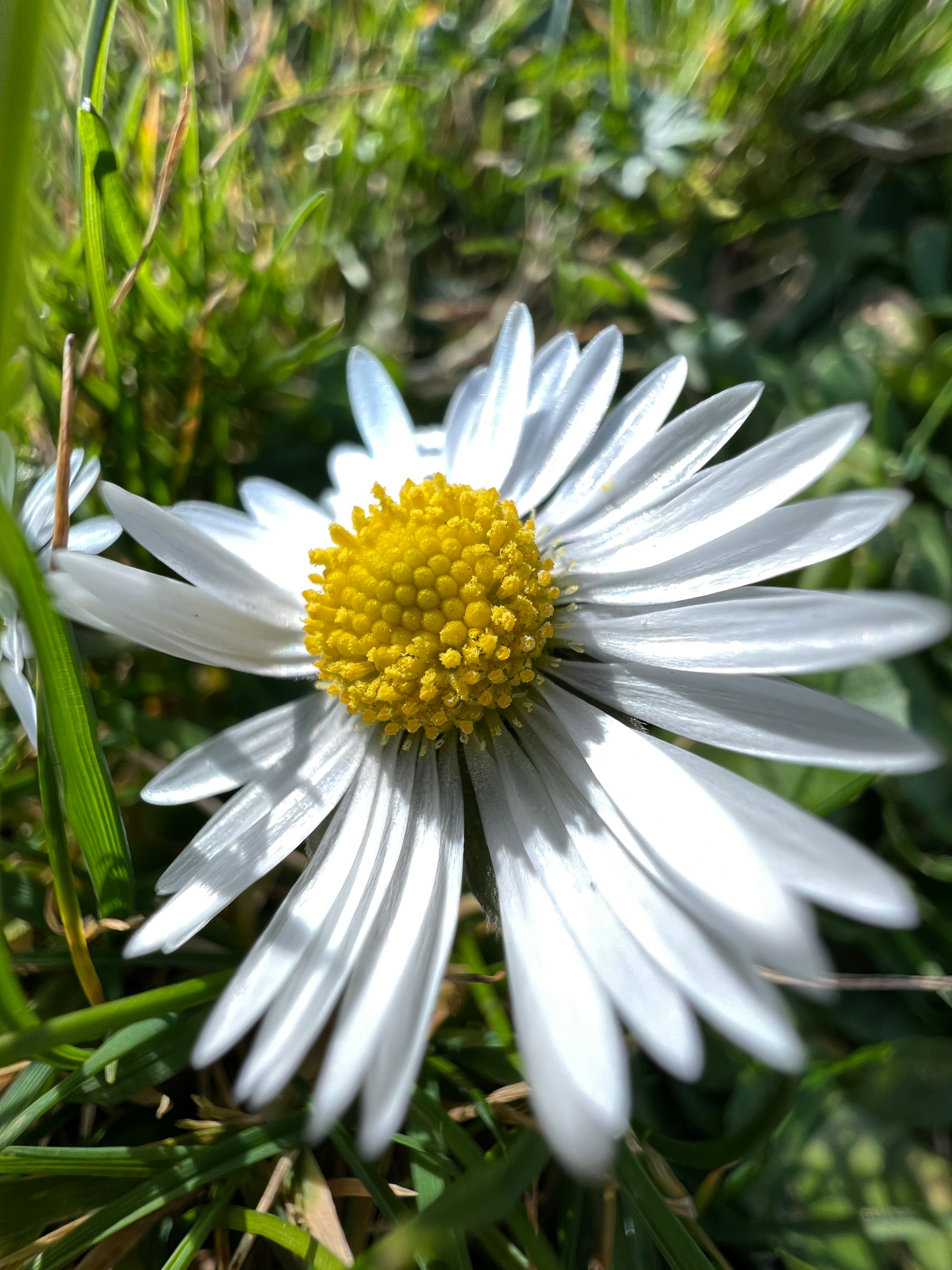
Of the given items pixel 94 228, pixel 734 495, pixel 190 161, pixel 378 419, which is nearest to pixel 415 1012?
pixel 734 495

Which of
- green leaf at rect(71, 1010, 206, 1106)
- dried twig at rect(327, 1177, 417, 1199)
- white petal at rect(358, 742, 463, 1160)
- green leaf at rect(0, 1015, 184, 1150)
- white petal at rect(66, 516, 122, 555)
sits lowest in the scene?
dried twig at rect(327, 1177, 417, 1199)

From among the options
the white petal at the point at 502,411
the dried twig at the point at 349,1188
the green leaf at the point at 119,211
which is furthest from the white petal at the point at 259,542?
the dried twig at the point at 349,1188

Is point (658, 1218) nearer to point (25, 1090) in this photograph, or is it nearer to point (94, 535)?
→ point (25, 1090)

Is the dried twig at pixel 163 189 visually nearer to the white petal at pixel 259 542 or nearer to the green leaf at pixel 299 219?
the green leaf at pixel 299 219

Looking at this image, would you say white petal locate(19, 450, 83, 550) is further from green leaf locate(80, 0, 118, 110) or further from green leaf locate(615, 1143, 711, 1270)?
green leaf locate(615, 1143, 711, 1270)

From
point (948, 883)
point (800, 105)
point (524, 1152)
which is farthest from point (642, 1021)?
point (800, 105)

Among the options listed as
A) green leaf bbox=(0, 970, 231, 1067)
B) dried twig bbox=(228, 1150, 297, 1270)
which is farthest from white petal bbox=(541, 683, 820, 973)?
dried twig bbox=(228, 1150, 297, 1270)

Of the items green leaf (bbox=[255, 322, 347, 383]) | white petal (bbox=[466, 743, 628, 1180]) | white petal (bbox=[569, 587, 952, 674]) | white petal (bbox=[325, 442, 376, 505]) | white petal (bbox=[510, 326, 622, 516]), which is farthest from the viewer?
green leaf (bbox=[255, 322, 347, 383])

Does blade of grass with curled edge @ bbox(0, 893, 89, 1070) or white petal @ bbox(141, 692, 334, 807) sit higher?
white petal @ bbox(141, 692, 334, 807)
